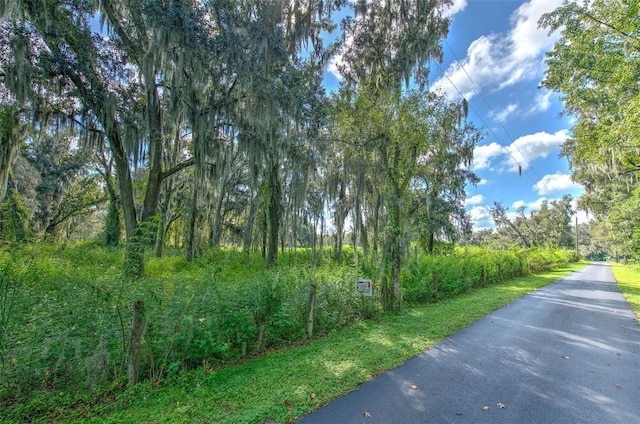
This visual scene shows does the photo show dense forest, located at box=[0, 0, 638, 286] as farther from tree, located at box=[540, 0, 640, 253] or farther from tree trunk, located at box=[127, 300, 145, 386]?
tree trunk, located at box=[127, 300, 145, 386]

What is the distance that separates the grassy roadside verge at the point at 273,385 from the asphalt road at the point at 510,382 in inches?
10.2

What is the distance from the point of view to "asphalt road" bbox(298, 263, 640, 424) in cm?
275

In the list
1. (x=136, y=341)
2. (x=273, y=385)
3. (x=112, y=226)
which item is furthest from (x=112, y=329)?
(x=112, y=226)

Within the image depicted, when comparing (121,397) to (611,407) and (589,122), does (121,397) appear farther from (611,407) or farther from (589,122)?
(589,122)

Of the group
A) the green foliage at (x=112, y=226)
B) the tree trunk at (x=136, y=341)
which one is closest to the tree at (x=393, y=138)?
the tree trunk at (x=136, y=341)

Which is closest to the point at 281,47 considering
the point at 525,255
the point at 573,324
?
the point at 573,324

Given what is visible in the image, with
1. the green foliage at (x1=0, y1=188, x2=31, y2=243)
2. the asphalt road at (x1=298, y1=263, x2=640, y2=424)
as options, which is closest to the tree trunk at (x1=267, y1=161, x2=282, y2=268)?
the green foliage at (x1=0, y1=188, x2=31, y2=243)

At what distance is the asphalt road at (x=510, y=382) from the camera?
9.04 feet

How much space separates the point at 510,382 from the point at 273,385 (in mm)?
2839

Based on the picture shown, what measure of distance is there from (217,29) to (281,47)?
1657 millimetres

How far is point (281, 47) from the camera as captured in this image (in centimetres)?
786

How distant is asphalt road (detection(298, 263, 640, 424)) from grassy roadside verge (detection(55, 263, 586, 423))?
259 mm

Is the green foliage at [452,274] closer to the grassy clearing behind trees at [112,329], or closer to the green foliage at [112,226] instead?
the grassy clearing behind trees at [112,329]

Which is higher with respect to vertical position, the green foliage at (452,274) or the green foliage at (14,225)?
the green foliage at (14,225)
